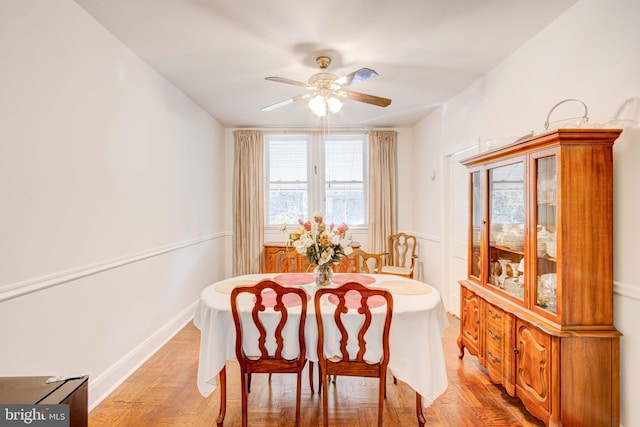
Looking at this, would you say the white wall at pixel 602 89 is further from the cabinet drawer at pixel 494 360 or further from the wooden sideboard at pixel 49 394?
the wooden sideboard at pixel 49 394

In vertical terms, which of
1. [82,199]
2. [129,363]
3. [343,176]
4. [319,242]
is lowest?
[129,363]

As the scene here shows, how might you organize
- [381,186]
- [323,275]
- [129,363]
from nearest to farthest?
[323,275] → [129,363] → [381,186]

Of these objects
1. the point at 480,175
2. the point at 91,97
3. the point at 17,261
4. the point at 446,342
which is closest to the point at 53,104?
the point at 91,97

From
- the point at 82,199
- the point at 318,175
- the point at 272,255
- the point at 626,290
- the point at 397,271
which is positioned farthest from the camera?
the point at 318,175

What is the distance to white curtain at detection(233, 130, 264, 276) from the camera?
5211mm

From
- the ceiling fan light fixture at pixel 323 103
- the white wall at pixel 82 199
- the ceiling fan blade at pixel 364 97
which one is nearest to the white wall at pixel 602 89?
the ceiling fan blade at pixel 364 97

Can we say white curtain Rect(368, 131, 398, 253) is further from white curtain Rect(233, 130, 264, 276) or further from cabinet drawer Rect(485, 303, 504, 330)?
cabinet drawer Rect(485, 303, 504, 330)

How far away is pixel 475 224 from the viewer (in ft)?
9.53

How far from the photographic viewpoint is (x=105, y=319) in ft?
7.90

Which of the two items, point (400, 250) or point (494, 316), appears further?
point (400, 250)

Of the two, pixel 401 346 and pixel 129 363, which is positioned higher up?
pixel 401 346

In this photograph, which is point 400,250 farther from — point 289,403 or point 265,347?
point 265,347

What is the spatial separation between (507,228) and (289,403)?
Result: 2.01m

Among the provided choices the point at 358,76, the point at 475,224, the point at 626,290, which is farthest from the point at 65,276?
the point at 626,290
